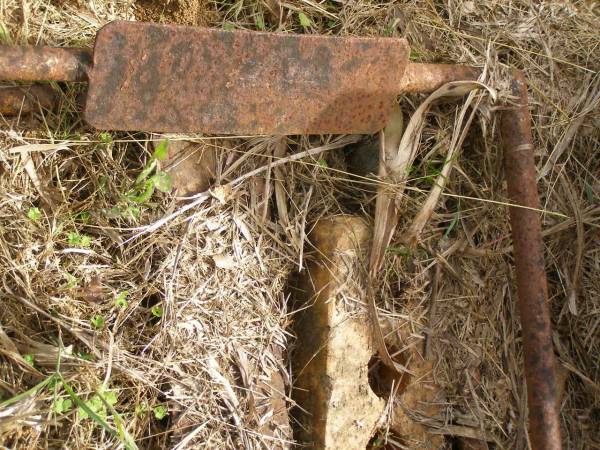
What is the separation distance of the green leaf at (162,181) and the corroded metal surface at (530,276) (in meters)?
1.15

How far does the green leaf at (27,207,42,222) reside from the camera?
1999mm

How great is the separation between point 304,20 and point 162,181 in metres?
0.80

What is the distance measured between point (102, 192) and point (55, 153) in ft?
0.63

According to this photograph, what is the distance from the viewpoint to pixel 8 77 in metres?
1.78

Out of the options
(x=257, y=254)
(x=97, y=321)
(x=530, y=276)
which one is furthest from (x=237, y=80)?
(x=530, y=276)

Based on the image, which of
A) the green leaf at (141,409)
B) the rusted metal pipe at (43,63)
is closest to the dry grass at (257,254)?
the green leaf at (141,409)

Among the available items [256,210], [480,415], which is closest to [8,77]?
[256,210]

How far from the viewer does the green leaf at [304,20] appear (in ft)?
7.64

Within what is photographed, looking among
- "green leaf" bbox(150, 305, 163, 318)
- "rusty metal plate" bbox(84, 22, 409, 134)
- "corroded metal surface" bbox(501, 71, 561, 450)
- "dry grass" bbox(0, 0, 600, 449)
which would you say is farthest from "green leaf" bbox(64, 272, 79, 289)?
"corroded metal surface" bbox(501, 71, 561, 450)

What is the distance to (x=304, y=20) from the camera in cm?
233

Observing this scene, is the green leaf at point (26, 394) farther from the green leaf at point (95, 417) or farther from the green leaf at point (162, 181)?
the green leaf at point (162, 181)

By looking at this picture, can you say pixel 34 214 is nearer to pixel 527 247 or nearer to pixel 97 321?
pixel 97 321

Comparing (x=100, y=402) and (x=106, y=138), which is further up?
(x=106, y=138)

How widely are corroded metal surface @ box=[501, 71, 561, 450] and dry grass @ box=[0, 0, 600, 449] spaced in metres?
0.12
